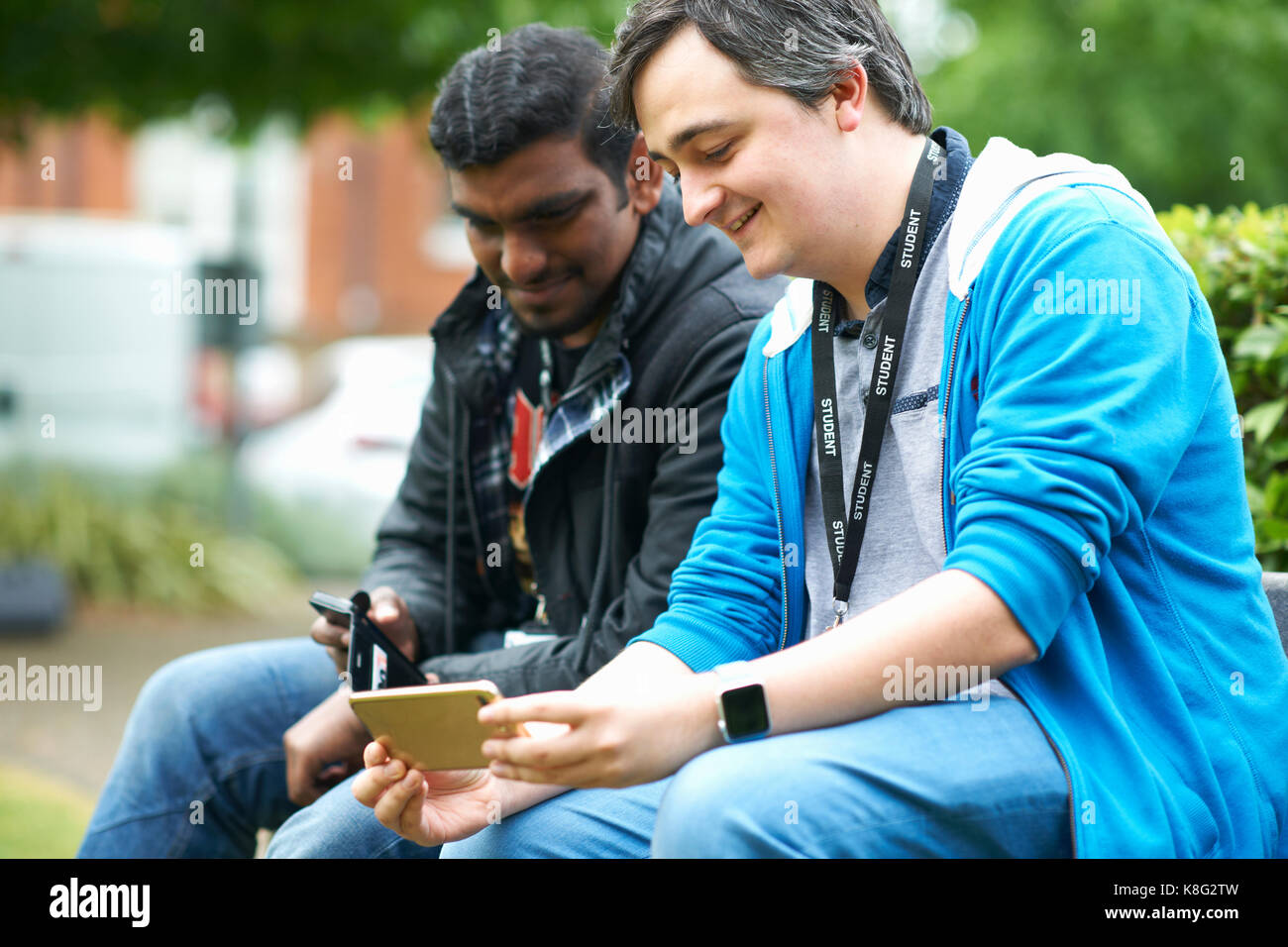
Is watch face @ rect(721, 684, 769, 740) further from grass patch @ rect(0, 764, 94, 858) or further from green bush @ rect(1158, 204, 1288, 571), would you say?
grass patch @ rect(0, 764, 94, 858)

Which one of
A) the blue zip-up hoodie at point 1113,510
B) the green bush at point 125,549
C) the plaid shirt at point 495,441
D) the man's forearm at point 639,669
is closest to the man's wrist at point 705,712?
the man's forearm at point 639,669

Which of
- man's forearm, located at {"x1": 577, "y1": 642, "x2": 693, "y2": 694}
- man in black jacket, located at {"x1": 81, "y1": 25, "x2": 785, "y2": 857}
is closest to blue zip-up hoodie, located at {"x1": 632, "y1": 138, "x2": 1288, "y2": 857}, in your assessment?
man's forearm, located at {"x1": 577, "y1": 642, "x2": 693, "y2": 694}

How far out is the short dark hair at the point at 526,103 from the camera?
8.65 ft

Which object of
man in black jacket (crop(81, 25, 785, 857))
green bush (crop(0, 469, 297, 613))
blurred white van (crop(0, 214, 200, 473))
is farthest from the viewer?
blurred white van (crop(0, 214, 200, 473))

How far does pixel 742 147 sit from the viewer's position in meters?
1.98

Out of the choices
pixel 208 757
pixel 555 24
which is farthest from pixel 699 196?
pixel 555 24

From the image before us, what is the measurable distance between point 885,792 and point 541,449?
4.32ft

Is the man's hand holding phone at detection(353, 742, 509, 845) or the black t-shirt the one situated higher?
the black t-shirt

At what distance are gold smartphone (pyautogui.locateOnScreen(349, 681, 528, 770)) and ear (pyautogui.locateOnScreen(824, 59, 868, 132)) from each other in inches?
38.2

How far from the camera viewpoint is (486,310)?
3064 mm

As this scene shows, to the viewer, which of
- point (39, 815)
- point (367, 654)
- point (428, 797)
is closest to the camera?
point (428, 797)

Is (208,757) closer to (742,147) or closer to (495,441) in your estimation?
(495,441)

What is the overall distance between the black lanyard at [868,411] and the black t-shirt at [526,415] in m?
0.92

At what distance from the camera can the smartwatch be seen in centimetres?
172
